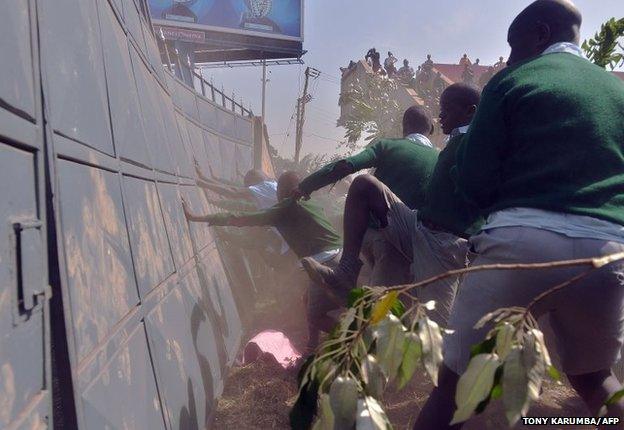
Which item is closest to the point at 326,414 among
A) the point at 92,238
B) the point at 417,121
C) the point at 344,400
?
the point at 344,400

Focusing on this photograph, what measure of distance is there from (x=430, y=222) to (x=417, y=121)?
4.06ft

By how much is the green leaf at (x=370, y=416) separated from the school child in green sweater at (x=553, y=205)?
0.90m

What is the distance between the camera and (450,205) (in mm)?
2650

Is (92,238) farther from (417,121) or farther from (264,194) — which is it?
(264,194)

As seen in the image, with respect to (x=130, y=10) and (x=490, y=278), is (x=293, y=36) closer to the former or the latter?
(x=130, y=10)

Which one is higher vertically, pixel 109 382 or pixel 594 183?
pixel 594 183

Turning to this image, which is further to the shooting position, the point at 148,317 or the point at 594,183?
the point at 148,317

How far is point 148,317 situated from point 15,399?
2.88 feet

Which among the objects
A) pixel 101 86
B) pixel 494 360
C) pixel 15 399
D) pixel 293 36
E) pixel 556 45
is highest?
pixel 293 36

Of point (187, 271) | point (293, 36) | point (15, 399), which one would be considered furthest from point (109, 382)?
point (293, 36)

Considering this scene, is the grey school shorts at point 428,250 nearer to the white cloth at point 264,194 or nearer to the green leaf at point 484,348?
the green leaf at point 484,348

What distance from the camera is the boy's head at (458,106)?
120 inches

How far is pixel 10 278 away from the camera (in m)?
1.05

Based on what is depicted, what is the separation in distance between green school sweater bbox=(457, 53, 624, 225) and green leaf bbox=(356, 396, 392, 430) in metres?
1.02
